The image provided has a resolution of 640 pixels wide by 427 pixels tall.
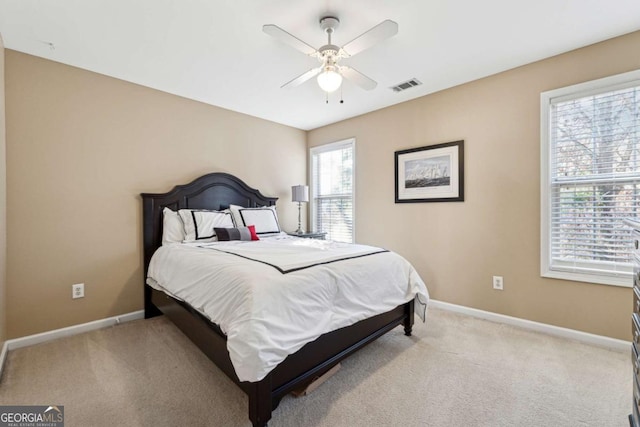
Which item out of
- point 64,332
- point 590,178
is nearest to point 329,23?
point 590,178

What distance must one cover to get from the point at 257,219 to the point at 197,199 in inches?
28.7

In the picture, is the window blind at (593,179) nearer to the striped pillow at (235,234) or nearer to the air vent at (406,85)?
the air vent at (406,85)

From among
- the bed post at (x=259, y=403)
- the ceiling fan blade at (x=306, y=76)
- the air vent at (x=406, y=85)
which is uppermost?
the air vent at (x=406, y=85)

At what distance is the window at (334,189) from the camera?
4289mm

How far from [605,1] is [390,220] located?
8.40 feet

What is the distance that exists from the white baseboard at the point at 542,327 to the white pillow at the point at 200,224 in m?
2.58

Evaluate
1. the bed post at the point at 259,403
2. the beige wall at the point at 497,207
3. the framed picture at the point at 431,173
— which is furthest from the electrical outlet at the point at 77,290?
the framed picture at the point at 431,173

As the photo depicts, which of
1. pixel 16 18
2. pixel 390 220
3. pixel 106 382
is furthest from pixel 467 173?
pixel 16 18

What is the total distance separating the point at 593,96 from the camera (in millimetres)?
2436

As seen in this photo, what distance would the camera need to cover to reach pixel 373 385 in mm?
1881

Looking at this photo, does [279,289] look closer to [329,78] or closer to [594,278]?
[329,78]

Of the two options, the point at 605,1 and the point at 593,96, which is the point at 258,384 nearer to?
the point at 605,1

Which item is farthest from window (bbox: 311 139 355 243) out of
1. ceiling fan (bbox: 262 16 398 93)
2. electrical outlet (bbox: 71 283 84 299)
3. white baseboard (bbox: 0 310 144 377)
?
electrical outlet (bbox: 71 283 84 299)

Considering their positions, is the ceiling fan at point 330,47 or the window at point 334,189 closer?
the ceiling fan at point 330,47
